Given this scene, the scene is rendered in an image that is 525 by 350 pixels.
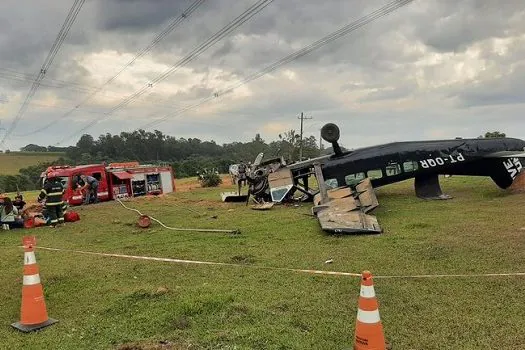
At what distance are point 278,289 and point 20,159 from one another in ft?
297

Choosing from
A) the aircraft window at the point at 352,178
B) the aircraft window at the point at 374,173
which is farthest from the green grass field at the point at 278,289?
the aircraft window at the point at 374,173

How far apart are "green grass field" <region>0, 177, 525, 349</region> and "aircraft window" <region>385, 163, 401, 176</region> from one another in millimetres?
4778

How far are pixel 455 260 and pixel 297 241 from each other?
3.65m

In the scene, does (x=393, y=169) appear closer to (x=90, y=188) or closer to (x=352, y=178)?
(x=352, y=178)

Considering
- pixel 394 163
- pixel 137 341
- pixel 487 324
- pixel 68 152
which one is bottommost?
pixel 487 324

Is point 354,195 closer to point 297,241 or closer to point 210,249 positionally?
point 297,241

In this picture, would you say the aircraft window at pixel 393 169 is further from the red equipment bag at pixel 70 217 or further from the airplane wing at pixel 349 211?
the red equipment bag at pixel 70 217

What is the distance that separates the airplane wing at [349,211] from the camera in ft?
35.4

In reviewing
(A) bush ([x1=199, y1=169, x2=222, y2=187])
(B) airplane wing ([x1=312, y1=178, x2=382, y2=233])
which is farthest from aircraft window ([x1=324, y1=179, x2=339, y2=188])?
(A) bush ([x1=199, y1=169, x2=222, y2=187])

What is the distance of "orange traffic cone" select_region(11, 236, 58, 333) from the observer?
5.44 meters

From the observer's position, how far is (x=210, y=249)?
995 cm

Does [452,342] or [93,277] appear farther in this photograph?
[93,277]

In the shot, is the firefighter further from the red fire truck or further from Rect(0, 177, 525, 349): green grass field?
Rect(0, 177, 525, 349): green grass field

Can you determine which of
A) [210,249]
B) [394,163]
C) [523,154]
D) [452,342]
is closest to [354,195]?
[394,163]
